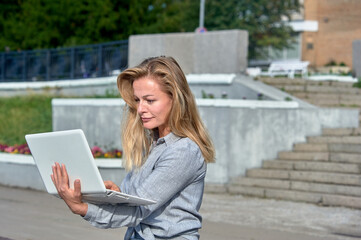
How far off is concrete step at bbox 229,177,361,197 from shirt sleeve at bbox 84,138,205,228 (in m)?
7.59

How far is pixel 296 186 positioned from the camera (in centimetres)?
1059

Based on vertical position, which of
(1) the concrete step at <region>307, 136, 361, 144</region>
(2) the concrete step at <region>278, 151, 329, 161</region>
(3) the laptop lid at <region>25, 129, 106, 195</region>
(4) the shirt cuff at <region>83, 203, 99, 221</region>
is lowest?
(2) the concrete step at <region>278, 151, 329, 161</region>

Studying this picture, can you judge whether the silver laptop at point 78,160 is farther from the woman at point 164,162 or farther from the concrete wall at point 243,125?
the concrete wall at point 243,125

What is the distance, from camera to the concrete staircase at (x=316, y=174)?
10.2 m

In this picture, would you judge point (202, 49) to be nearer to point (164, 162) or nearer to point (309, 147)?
point (309, 147)

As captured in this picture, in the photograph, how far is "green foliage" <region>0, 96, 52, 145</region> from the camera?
1579 cm

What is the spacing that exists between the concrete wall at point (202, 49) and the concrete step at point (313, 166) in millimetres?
3339

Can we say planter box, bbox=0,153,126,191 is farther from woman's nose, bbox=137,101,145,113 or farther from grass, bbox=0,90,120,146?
woman's nose, bbox=137,101,145,113

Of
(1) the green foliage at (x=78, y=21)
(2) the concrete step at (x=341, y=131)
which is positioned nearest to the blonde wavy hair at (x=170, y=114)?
(2) the concrete step at (x=341, y=131)

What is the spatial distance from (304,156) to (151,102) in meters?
9.00

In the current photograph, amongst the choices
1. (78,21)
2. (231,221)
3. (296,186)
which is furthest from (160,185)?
(78,21)

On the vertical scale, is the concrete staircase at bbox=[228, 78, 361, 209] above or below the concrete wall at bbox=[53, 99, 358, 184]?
below

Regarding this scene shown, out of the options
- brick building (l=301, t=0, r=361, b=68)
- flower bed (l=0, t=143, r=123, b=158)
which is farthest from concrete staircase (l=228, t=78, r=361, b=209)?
brick building (l=301, t=0, r=361, b=68)

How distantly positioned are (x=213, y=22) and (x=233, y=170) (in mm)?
32929
